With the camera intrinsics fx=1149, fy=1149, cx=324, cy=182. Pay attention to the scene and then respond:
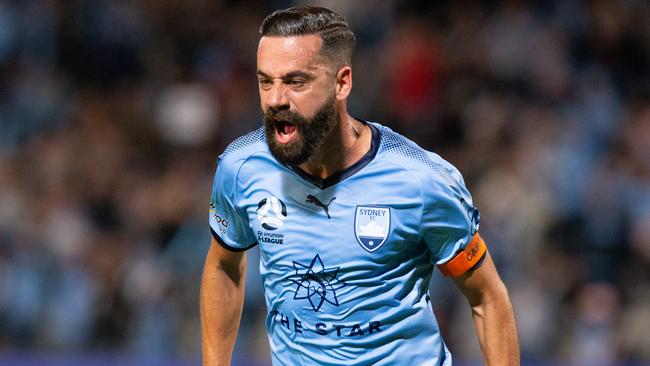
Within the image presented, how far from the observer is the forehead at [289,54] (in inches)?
134

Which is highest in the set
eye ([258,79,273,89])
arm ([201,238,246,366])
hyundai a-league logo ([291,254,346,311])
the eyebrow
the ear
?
the eyebrow

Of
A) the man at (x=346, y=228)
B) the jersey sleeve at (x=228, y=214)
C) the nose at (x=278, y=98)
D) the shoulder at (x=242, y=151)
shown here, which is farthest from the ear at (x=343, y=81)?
the jersey sleeve at (x=228, y=214)

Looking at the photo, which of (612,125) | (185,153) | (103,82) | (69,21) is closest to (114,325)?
(185,153)

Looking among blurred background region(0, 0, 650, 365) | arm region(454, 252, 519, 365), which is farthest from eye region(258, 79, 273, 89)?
blurred background region(0, 0, 650, 365)

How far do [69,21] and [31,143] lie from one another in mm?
1333

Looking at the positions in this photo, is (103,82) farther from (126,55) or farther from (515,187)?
(515,187)

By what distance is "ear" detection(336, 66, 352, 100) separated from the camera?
11.6 feet

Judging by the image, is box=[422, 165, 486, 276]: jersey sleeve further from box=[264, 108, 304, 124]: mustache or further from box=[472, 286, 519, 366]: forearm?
box=[264, 108, 304, 124]: mustache

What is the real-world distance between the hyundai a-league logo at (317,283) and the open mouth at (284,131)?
1.25ft

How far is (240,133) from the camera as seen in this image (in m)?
9.44

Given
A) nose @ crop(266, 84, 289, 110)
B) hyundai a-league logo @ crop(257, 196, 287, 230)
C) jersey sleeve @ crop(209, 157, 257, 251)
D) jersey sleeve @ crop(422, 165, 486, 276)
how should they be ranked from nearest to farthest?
nose @ crop(266, 84, 289, 110) < jersey sleeve @ crop(422, 165, 486, 276) < hyundai a-league logo @ crop(257, 196, 287, 230) < jersey sleeve @ crop(209, 157, 257, 251)

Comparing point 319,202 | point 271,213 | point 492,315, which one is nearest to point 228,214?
point 271,213

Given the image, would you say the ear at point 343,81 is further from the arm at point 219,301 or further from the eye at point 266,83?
the arm at point 219,301

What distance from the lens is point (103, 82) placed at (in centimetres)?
1020
